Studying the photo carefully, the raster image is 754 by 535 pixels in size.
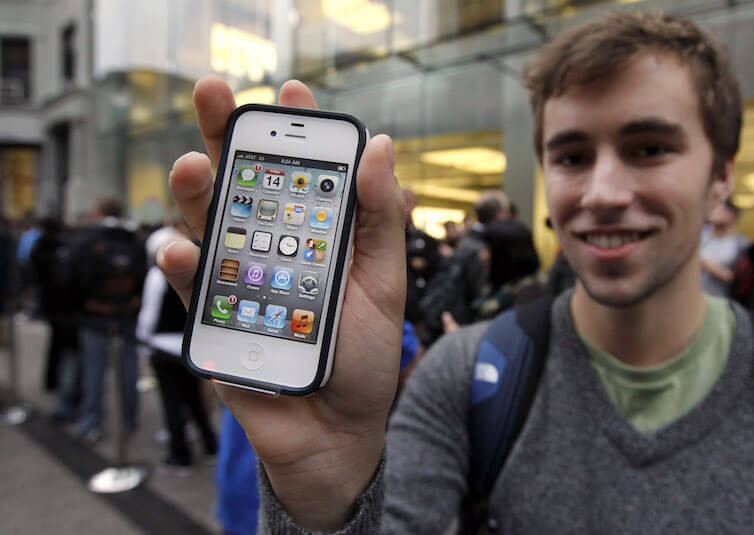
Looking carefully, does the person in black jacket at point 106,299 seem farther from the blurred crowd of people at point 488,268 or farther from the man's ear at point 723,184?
the man's ear at point 723,184

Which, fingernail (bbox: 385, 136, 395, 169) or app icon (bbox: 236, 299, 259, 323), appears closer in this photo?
fingernail (bbox: 385, 136, 395, 169)

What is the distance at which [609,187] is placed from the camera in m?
1.20

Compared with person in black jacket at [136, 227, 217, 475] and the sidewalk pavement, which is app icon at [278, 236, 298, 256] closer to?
the sidewalk pavement

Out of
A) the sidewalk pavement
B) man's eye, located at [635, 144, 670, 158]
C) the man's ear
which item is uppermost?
man's eye, located at [635, 144, 670, 158]

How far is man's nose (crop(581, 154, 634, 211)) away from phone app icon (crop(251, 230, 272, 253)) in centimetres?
73

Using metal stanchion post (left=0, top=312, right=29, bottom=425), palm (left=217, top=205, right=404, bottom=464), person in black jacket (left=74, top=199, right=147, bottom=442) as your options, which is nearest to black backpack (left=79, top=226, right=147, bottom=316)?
person in black jacket (left=74, top=199, right=147, bottom=442)

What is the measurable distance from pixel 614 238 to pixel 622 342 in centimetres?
27

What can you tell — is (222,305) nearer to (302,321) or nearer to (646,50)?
(302,321)

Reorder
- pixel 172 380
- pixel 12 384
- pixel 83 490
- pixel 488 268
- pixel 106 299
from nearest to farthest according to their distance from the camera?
pixel 488 268
pixel 83 490
pixel 172 380
pixel 106 299
pixel 12 384

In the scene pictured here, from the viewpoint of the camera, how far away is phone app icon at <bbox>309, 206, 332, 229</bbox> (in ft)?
3.20

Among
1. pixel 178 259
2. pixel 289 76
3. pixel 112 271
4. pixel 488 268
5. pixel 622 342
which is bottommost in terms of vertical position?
pixel 112 271

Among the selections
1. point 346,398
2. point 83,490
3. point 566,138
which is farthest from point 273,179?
point 83,490

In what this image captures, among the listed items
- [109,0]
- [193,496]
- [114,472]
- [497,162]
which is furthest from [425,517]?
[109,0]

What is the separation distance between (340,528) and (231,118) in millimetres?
743
